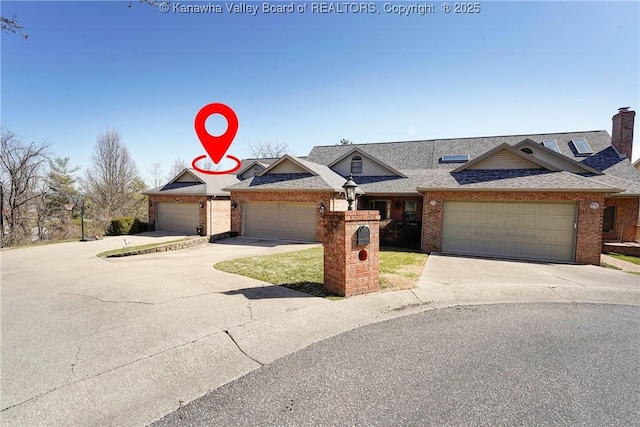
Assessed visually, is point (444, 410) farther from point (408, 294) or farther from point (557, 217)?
point (557, 217)

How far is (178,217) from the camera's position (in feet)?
61.8

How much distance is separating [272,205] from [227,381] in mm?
12783

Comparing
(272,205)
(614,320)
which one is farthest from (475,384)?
(272,205)

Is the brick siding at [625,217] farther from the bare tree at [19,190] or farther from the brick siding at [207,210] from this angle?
the bare tree at [19,190]

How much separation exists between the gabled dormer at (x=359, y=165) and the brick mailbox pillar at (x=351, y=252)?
39.0 ft

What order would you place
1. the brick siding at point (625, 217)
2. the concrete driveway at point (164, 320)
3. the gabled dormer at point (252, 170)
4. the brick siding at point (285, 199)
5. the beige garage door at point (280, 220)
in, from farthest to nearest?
the gabled dormer at point (252, 170) < the beige garage door at point (280, 220) < the brick siding at point (285, 199) < the brick siding at point (625, 217) < the concrete driveway at point (164, 320)

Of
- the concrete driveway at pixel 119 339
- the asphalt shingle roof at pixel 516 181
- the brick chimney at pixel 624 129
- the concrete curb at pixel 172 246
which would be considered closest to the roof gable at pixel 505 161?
the asphalt shingle roof at pixel 516 181

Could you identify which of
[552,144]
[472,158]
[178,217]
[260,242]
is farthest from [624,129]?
[178,217]

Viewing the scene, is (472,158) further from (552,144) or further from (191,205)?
(191,205)

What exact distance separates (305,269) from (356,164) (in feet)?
37.7

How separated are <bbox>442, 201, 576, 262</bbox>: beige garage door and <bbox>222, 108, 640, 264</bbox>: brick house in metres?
0.03

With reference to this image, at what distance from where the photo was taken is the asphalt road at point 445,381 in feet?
9.20

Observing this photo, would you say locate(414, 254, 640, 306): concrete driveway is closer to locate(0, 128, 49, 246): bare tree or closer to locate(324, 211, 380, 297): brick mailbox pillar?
locate(324, 211, 380, 297): brick mailbox pillar

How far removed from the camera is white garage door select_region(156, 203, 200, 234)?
18094 millimetres
